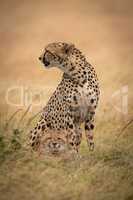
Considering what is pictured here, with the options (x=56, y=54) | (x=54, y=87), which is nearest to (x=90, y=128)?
(x=54, y=87)

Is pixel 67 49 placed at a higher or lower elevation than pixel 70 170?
higher

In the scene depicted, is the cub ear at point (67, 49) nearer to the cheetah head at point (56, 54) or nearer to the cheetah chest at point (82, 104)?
the cheetah head at point (56, 54)

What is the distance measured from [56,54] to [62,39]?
132 millimetres

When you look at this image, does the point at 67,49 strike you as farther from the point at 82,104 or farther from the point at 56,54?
the point at 82,104

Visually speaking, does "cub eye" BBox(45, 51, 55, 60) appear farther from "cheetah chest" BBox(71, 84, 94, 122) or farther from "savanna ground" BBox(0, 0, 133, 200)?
"cheetah chest" BBox(71, 84, 94, 122)

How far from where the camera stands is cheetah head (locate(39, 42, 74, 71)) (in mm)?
4289

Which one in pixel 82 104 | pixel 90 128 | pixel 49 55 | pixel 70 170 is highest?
pixel 49 55

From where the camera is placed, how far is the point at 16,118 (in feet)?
13.8

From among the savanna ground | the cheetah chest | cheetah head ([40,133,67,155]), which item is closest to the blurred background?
the savanna ground

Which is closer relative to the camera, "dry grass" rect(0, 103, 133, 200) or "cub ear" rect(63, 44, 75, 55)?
"dry grass" rect(0, 103, 133, 200)

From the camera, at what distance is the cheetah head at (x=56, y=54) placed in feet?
14.1

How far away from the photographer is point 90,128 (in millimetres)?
4242

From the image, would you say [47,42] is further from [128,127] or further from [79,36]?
[128,127]

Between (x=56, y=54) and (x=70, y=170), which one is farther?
(x=56, y=54)
